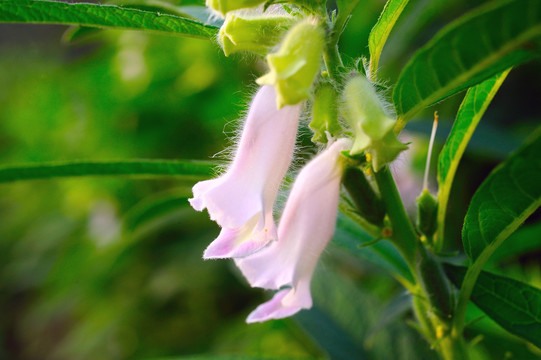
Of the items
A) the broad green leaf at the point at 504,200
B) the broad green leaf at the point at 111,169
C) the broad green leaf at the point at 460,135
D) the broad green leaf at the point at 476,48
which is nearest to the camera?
the broad green leaf at the point at 476,48

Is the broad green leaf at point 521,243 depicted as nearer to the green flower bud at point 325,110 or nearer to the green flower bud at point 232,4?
the green flower bud at point 325,110

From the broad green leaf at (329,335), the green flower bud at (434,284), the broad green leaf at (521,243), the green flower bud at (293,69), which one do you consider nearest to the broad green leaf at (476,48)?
the green flower bud at (293,69)

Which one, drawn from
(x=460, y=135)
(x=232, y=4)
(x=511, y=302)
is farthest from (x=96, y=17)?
(x=511, y=302)

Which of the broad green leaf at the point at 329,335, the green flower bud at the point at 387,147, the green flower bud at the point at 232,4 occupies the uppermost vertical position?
the green flower bud at the point at 232,4

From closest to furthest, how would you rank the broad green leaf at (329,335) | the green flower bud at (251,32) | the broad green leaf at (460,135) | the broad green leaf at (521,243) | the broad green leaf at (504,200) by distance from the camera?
the broad green leaf at (504,200)
the green flower bud at (251,32)
the broad green leaf at (460,135)
the broad green leaf at (329,335)
the broad green leaf at (521,243)

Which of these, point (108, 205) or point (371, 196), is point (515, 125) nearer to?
point (371, 196)

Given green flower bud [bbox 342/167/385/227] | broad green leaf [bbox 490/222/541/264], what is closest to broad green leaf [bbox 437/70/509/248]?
green flower bud [bbox 342/167/385/227]

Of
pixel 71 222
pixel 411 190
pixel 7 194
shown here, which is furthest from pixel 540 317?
pixel 7 194
